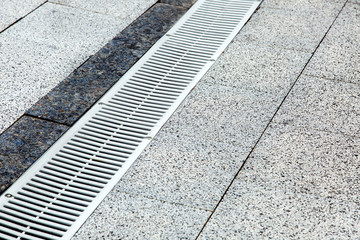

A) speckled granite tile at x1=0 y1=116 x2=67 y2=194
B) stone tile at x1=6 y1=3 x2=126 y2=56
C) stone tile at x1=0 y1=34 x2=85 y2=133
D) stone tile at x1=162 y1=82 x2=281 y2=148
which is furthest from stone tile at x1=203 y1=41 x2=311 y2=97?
speckled granite tile at x1=0 y1=116 x2=67 y2=194

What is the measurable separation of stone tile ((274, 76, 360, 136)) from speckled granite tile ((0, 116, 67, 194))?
6.58 ft

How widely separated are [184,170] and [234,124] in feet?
2.50

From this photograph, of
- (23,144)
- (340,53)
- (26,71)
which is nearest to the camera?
(23,144)

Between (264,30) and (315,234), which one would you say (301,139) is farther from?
(264,30)

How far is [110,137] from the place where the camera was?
4520 mm

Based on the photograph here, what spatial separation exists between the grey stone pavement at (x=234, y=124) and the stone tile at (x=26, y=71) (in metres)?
0.01

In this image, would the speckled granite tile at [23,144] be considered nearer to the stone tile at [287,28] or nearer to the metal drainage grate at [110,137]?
the metal drainage grate at [110,137]

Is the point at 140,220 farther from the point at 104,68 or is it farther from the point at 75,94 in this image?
the point at 104,68

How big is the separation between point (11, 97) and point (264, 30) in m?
2.96

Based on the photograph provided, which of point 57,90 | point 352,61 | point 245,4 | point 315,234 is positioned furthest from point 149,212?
point 245,4

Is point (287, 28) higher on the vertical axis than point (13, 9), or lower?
lower

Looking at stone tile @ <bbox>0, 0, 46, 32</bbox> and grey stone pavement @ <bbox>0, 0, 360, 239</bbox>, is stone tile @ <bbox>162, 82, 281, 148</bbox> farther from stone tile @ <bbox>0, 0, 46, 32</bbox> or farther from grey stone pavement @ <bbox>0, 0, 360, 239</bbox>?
stone tile @ <bbox>0, 0, 46, 32</bbox>

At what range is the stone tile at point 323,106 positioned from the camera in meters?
4.59

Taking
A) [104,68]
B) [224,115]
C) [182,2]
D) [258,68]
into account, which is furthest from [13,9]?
[224,115]
